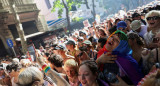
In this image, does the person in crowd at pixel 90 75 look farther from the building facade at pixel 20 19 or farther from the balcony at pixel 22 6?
the balcony at pixel 22 6

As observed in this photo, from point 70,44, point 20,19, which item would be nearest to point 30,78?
point 70,44

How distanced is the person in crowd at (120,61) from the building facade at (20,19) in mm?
15377

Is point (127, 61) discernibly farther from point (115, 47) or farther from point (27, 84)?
point (27, 84)

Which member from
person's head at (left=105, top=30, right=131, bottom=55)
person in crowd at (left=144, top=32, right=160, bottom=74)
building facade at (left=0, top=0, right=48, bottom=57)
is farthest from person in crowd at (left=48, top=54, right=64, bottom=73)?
building facade at (left=0, top=0, right=48, bottom=57)

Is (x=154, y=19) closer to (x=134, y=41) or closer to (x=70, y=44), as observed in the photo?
(x=134, y=41)

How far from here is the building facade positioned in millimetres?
14430

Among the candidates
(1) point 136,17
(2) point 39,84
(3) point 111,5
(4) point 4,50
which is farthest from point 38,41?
(3) point 111,5

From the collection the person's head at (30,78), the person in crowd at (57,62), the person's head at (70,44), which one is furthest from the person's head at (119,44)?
the person's head at (70,44)

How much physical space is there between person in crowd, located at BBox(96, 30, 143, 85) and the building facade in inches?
605

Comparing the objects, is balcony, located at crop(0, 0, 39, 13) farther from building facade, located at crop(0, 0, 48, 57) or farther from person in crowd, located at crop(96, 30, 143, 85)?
Result: person in crowd, located at crop(96, 30, 143, 85)

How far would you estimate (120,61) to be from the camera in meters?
1.51

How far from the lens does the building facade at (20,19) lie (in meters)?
14.4

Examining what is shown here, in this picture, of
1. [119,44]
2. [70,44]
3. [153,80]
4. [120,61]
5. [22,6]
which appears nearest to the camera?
[153,80]

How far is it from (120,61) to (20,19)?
61.1 feet
